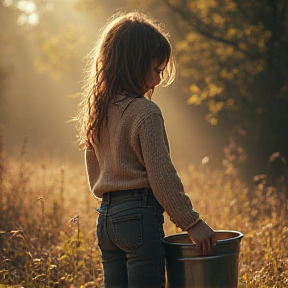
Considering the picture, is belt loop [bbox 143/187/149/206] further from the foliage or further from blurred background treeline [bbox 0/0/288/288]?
the foliage

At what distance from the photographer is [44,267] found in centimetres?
424

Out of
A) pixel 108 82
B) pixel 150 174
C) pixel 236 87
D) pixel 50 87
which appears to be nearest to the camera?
pixel 150 174

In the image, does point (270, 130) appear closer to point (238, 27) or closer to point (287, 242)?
point (238, 27)

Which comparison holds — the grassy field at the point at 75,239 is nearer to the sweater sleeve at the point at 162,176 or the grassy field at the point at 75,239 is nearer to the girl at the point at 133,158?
the girl at the point at 133,158

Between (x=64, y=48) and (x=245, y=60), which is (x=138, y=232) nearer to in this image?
(x=245, y=60)

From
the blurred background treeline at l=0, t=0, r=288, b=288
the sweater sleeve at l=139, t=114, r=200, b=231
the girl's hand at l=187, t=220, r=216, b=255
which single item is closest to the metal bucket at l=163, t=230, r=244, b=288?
the girl's hand at l=187, t=220, r=216, b=255

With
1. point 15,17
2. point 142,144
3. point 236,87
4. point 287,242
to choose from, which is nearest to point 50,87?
point 15,17

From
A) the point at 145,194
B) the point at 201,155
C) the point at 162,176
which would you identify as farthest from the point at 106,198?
the point at 201,155

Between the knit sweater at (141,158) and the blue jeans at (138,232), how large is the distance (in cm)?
5

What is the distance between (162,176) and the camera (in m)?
2.60

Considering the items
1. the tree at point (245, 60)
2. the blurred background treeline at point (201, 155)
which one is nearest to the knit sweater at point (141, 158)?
the blurred background treeline at point (201, 155)

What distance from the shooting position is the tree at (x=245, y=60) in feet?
37.4

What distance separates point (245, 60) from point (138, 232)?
9.98 metres

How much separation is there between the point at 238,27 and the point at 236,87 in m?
1.45
